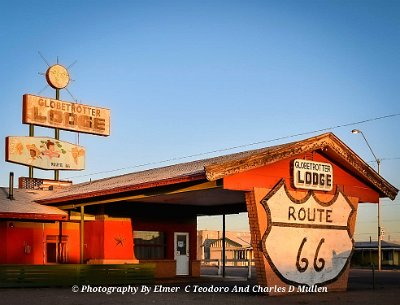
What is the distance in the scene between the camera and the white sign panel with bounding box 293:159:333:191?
68.6 ft

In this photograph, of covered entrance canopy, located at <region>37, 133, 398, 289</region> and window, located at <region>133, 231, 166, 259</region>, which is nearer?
covered entrance canopy, located at <region>37, 133, 398, 289</region>

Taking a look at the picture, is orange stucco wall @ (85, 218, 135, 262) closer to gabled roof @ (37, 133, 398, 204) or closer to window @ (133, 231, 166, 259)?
window @ (133, 231, 166, 259)

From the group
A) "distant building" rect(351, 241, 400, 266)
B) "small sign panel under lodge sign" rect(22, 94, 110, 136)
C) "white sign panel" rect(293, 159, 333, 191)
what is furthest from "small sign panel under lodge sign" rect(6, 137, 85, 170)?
"distant building" rect(351, 241, 400, 266)

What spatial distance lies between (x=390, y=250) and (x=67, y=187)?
49268 mm

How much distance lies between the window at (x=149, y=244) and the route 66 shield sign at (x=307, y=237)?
1035 centimetres

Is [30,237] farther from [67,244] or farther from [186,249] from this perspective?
[186,249]

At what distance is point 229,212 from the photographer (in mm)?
29453

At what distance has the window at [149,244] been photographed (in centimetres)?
2919

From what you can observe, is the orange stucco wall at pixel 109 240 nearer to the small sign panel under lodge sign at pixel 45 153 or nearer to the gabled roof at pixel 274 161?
the gabled roof at pixel 274 161

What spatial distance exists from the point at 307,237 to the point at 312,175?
212 centimetres

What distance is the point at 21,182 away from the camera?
119 ft

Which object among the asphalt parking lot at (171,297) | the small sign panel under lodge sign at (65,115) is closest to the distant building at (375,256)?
the small sign panel under lodge sign at (65,115)

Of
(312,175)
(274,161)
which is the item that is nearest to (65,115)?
(312,175)

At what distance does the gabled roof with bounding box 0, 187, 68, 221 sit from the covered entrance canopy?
512 mm
